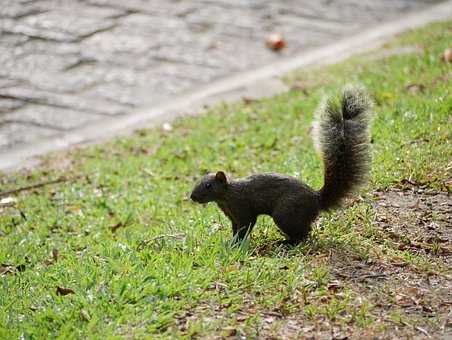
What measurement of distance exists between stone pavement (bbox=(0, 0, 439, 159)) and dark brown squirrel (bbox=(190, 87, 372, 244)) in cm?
409

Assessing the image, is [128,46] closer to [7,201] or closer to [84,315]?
[7,201]

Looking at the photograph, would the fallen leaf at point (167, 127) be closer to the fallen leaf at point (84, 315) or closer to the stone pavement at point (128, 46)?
the stone pavement at point (128, 46)

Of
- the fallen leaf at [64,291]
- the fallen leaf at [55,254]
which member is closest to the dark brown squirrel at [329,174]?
the fallen leaf at [64,291]

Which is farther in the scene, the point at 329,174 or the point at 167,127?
the point at 167,127

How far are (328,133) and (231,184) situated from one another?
0.62 meters

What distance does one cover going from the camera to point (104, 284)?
158 inches

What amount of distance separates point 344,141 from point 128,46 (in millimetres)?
5839

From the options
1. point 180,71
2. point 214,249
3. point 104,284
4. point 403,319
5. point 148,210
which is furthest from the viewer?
point 180,71

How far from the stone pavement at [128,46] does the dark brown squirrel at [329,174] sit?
161 inches

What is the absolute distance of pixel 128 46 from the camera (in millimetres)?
9773

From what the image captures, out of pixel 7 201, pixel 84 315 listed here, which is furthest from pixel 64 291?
pixel 7 201

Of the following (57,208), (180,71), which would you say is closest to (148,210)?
(57,208)

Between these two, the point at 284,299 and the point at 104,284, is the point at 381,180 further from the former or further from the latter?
the point at 104,284

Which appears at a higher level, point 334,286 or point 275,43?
point 334,286
